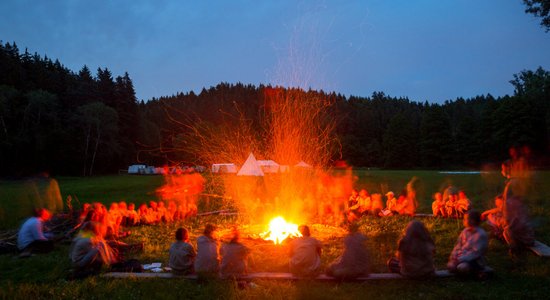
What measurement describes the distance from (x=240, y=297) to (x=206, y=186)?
19.3m

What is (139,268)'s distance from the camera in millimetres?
8594

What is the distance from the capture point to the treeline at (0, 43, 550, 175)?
180ft

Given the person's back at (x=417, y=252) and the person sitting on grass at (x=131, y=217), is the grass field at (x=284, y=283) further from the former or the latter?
the person sitting on grass at (x=131, y=217)

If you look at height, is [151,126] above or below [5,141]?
above

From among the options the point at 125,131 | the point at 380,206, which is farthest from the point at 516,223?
the point at 125,131

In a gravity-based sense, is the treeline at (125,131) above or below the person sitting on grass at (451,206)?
above

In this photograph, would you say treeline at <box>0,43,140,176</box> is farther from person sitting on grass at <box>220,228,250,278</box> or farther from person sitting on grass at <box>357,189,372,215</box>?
person sitting on grass at <box>220,228,250,278</box>

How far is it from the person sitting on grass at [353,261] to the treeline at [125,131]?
3457 cm

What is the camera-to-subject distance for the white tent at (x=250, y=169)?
34.8 m

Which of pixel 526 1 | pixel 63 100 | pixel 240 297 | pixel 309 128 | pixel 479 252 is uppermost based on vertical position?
pixel 63 100

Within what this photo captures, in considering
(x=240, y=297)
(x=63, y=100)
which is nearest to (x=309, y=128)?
(x=240, y=297)

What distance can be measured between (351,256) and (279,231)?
5.17 metres

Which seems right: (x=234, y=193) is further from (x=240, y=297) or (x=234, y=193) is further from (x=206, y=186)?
(x=240, y=297)

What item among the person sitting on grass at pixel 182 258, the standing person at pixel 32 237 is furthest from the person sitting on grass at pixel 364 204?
the standing person at pixel 32 237
